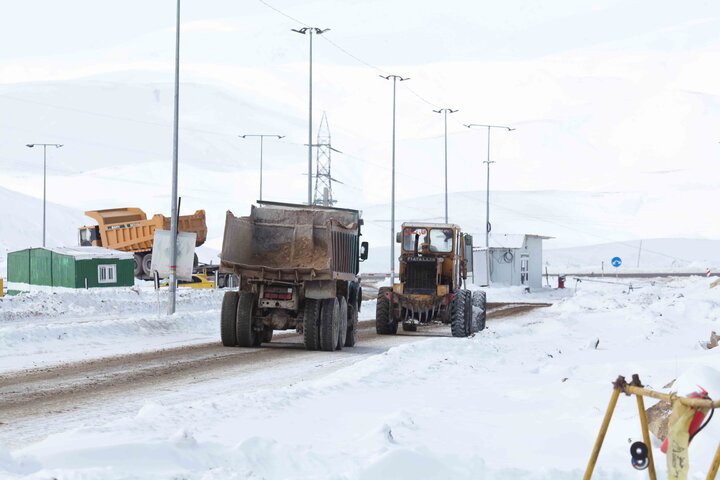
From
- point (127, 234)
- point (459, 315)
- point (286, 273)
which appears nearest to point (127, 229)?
point (127, 234)

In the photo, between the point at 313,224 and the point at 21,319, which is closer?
the point at 313,224

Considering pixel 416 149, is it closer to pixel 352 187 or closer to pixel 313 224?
pixel 352 187

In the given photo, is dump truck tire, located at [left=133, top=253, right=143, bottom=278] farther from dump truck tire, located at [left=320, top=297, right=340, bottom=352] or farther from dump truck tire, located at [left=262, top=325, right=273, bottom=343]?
dump truck tire, located at [left=320, top=297, right=340, bottom=352]

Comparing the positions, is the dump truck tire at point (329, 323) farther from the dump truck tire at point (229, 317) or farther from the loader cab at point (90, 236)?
the loader cab at point (90, 236)

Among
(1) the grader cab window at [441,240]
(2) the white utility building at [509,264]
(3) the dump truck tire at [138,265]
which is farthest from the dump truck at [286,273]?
(2) the white utility building at [509,264]

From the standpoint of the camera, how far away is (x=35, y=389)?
16141 mm

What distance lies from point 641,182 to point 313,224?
509ft

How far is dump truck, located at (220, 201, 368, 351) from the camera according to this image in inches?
922

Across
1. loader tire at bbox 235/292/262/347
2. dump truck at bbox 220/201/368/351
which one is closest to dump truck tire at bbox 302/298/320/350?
dump truck at bbox 220/201/368/351

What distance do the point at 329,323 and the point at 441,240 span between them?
672 cm

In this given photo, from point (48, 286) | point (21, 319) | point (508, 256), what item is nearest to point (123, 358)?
point (21, 319)

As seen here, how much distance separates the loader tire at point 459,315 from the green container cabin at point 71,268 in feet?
88.0

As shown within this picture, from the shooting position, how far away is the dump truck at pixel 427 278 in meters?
29.4

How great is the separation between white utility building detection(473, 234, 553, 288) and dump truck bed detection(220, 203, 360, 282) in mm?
49622
